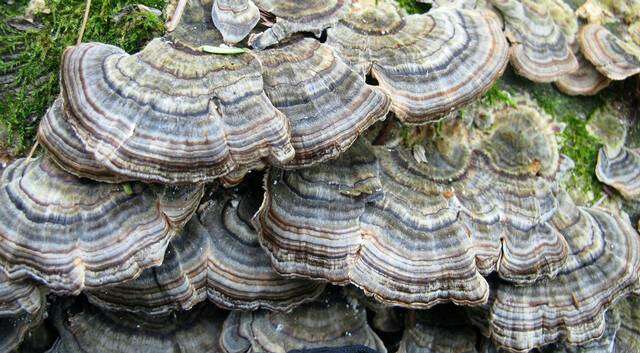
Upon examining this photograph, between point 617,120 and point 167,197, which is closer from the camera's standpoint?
point 167,197

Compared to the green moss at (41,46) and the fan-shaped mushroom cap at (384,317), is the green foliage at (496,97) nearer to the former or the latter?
the fan-shaped mushroom cap at (384,317)

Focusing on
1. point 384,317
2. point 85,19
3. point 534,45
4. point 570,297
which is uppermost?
point 85,19

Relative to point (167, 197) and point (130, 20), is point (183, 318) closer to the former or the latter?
point (167, 197)

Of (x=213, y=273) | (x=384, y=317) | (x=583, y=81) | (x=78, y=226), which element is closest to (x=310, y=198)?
(x=213, y=273)

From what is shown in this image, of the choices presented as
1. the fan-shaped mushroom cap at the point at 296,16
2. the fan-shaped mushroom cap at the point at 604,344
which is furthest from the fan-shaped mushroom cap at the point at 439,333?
the fan-shaped mushroom cap at the point at 296,16

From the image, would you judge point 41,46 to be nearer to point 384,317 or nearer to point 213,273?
point 213,273

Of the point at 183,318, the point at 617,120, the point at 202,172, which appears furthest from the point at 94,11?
the point at 617,120

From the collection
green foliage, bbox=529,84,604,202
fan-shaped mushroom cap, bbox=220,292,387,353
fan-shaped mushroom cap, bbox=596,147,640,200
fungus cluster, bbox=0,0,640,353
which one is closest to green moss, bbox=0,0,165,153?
fungus cluster, bbox=0,0,640,353
